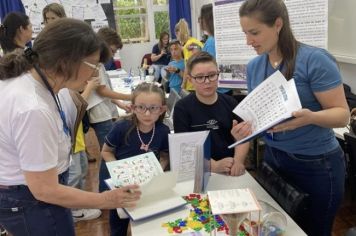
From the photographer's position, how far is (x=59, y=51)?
101 cm

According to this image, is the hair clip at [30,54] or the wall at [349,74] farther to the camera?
the wall at [349,74]

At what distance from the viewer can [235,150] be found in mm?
1595

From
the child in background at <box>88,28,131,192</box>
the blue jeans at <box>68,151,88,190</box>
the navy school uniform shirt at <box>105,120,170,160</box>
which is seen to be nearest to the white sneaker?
the blue jeans at <box>68,151,88,190</box>

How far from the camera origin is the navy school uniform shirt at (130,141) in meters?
1.71

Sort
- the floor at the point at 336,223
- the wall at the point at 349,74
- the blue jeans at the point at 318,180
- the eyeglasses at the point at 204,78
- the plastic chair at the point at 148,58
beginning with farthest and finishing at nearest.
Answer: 1. the plastic chair at the point at 148,58
2. the wall at the point at 349,74
3. the floor at the point at 336,223
4. the eyeglasses at the point at 204,78
5. the blue jeans at the point at 318,180

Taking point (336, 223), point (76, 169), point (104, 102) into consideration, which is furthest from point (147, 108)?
point (336, 223)

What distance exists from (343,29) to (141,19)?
4880 mm

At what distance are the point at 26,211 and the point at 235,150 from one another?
93 centimetres

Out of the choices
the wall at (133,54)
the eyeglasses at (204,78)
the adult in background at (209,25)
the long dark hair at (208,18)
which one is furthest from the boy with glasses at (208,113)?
the wall at (133,54)

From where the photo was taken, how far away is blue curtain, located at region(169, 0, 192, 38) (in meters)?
6.83

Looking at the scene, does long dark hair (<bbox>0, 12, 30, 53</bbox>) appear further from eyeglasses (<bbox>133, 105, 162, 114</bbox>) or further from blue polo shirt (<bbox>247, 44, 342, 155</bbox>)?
blue polo shirt (<bbox>247, 44, 342, 155</bbox>)

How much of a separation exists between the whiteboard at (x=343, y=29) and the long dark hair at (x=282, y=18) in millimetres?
1945

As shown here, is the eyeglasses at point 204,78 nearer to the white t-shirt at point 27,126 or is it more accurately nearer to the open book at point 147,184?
the open book at point 147,184

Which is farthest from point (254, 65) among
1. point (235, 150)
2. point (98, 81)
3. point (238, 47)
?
point (238, 47)
